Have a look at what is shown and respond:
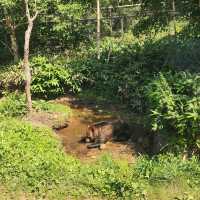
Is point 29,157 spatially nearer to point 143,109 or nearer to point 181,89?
point 181,89

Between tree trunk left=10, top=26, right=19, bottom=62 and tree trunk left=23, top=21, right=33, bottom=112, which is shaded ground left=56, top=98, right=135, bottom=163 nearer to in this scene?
tree trunk left=23, top=21, right=33, bottom=112

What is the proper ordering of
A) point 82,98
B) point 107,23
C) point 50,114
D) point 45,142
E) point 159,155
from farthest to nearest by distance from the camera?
point 107,23
point 82,98
point 50,114
point 45,142
point 159,155

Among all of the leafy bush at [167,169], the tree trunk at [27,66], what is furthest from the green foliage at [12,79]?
the leafy bush at [167,169]

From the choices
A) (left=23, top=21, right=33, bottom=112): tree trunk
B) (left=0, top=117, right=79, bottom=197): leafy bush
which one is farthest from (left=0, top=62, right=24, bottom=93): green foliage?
(left=0, top=117, right=79, bottom=197): leafy bush

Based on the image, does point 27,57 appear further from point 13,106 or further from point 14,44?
point 14,44

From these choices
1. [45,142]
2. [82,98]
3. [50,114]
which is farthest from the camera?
[82,98]

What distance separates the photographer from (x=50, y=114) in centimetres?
1494

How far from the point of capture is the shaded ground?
12789 mm

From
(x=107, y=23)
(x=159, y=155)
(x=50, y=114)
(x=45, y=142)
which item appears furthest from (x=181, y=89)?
(x=107, y=23)

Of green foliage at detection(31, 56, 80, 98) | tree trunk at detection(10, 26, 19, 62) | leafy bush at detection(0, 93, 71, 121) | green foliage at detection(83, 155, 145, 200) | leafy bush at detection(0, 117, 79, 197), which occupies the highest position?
tree trunk at detection(10, 26, 19, 62)

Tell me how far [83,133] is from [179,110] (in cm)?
365

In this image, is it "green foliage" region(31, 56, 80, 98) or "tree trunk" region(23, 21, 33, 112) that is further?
"green foliage" region(31, 56, 80, 98)

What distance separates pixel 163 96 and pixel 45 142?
3.17 meters

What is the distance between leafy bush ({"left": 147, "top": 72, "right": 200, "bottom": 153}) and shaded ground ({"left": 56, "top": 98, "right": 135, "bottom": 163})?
4.27 ft
